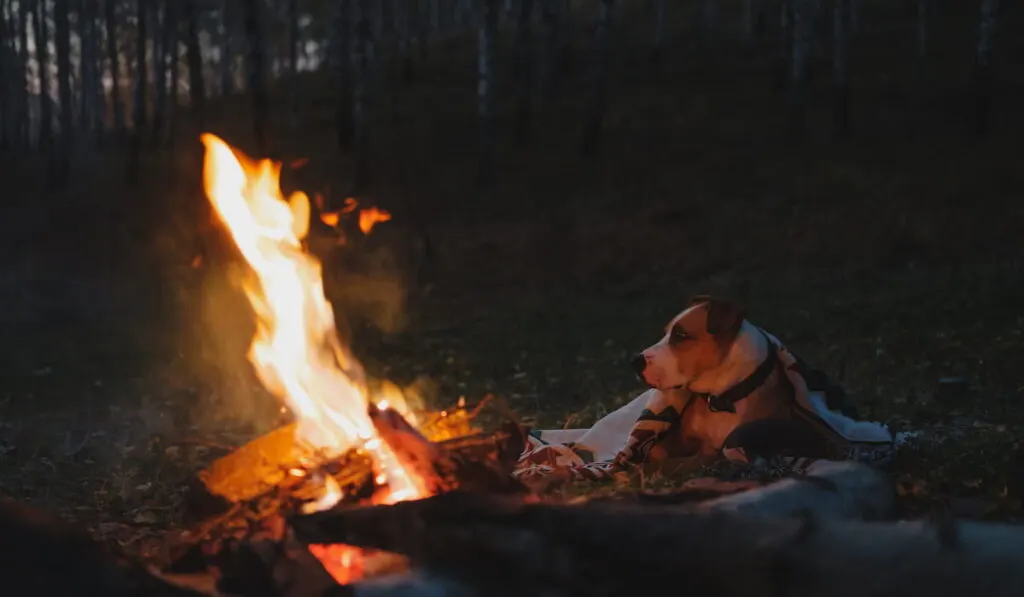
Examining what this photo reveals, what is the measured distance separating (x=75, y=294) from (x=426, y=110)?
12724 millimetres

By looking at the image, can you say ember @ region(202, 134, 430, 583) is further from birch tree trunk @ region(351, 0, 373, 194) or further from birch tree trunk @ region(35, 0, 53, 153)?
birch tree trunk @ region(35, 0, 53, 153)

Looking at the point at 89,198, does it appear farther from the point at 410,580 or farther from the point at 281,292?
the point at 410,580

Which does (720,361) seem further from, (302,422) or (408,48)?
(408,48)

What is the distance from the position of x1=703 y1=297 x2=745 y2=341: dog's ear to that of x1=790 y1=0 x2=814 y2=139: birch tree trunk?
17.7 meters

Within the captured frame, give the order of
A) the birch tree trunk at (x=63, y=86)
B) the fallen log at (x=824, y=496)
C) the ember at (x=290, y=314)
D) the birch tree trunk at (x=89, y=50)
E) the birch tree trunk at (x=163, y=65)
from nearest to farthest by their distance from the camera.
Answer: the fallen log at (x=824, y=496), the ember at (x=290, y=314), the birch tree trunk at (x=63, y=86), the birch tree trunk at (x=163, y=65), the birch tree trunk at (x=89, y=50)

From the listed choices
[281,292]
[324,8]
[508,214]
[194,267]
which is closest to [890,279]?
→ [508,214]

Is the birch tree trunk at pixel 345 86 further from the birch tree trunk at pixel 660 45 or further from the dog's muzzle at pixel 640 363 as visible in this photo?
the dog's muzzle at pixel 640 363

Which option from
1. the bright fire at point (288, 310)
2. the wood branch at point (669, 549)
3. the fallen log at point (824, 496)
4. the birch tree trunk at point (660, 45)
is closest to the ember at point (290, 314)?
the bright fire at point (288, 310)

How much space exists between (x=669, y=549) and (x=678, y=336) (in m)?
2.67

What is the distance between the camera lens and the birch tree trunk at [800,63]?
22109 mm

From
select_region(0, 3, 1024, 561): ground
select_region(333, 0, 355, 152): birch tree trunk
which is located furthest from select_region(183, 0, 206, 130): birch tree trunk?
select_region(333, 0, 355, 152): birch tree trunk

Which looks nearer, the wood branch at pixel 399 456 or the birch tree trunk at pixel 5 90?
the wood branch at pixel 399 456

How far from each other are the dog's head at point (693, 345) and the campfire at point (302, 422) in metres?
1.07

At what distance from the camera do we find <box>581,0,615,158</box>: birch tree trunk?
898 inches
